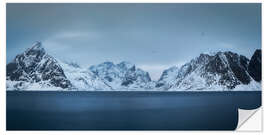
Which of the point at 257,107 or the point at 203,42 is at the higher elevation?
the point at 203,42

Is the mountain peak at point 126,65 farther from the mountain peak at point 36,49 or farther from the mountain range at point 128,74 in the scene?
the mountain peak at point 36,49

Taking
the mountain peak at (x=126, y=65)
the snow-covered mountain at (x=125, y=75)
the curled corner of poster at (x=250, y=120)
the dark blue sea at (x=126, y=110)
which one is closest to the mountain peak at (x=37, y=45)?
the dark blue sea at (x=126, y=110)

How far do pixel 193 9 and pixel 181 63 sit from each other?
1.08 metres

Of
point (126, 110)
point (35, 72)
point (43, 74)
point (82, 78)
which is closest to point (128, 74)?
point (126, 110)

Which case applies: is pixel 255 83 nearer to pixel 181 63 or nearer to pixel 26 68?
pixel 181 63

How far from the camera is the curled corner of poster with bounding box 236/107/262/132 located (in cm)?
801

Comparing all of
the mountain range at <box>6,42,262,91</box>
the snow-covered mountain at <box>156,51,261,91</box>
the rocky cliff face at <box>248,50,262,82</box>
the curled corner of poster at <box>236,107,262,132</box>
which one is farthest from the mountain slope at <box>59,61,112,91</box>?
the rocky cliff face at <box>248,50,262,82</box>

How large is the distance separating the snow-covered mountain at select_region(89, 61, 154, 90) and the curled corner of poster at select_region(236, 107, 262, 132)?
71.8 inches

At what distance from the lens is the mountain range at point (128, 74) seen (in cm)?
848

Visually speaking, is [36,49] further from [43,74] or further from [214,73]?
[214,73]

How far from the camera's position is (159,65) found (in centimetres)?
853

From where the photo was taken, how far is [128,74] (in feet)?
28.2

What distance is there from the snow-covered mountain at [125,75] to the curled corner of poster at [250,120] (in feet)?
5.98

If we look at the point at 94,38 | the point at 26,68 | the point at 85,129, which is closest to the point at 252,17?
the point at 94,38
